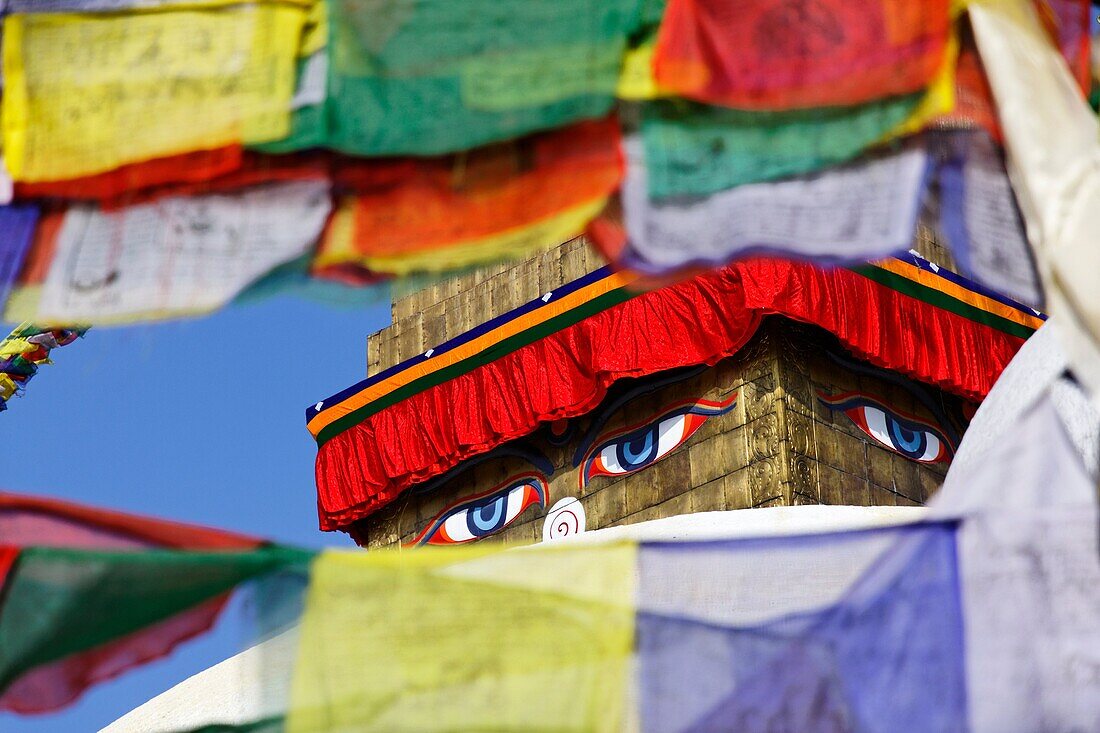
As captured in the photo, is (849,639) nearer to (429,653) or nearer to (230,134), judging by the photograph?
(429,653)

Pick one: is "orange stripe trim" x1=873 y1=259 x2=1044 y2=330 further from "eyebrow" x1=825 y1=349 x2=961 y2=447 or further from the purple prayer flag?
→ the purple prayer flag

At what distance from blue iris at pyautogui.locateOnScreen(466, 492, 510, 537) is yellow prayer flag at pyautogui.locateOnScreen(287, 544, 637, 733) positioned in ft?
35.4

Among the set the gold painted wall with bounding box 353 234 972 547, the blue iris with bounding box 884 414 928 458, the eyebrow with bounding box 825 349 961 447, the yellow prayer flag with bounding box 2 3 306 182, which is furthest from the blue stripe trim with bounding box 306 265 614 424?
the yellow prayer flag with bounding box 2 3 306 182

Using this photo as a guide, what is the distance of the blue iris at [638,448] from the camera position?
13.9 m

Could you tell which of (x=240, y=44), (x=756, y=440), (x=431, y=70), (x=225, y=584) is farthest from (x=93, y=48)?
(x=756, y=440)

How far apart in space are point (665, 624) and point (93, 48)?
6.70 feet

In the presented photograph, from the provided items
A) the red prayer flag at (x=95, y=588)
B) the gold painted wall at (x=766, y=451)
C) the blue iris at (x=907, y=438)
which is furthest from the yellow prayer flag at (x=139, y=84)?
the blue iris at (x=907, y=438)

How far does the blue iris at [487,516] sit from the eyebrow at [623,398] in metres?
0.92

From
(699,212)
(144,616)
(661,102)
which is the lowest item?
(144,616)

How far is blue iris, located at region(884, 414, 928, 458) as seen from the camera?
45.6 feet

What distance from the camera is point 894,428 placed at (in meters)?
14.0

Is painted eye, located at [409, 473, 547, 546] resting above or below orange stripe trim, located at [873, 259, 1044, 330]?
below

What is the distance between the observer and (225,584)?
12.6 feet

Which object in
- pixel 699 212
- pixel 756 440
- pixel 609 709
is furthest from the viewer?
pixel 756 440
